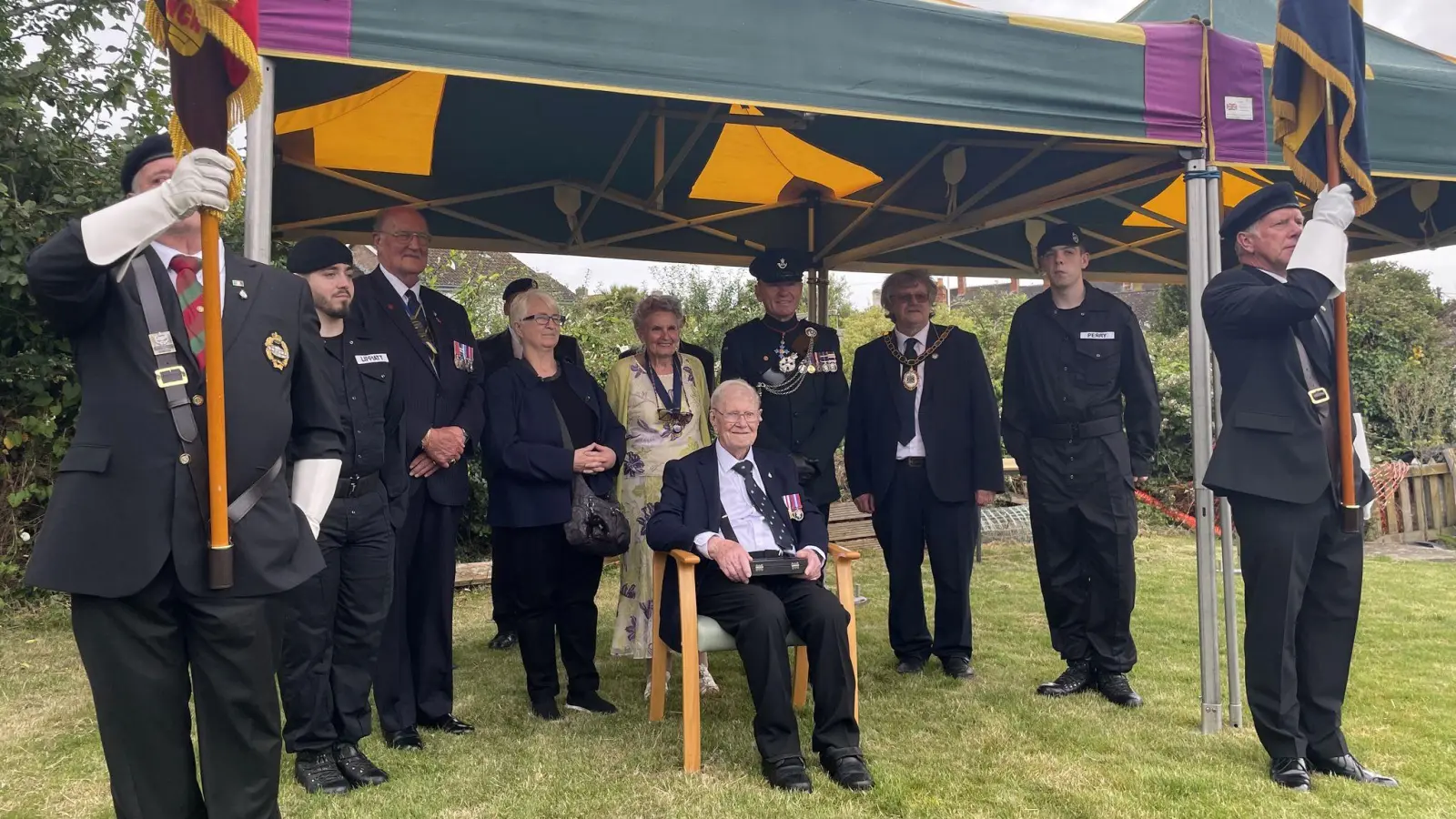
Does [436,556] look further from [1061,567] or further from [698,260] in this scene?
[698,260]

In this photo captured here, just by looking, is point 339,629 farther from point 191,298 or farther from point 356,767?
point 191,298

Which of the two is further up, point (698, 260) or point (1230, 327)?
point (698, 260)

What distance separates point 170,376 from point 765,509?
7.02 feet

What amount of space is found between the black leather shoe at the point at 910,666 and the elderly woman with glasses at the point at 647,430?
89 cm

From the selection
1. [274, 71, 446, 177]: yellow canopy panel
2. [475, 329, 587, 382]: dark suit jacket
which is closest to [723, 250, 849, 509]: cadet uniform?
[475, 329, 587, 382]: dark suit jacket

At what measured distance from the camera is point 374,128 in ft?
14.4

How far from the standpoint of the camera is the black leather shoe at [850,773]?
2945 mm

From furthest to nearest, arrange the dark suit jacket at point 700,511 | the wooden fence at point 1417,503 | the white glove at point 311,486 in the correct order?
the wooden fence at point 1417,503 < the dark suit jacket at point 700,511 < the white glove at point 311,486

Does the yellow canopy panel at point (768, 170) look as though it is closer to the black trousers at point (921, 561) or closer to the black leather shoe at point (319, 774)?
the black trousers at point (921, 561)

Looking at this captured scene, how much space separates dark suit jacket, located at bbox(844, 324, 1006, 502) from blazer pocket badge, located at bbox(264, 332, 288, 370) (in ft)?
9.34

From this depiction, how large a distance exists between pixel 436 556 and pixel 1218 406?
9.18ft

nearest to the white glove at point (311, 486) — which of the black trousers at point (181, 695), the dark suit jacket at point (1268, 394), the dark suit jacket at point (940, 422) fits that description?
the black trousers at point (181, 695)

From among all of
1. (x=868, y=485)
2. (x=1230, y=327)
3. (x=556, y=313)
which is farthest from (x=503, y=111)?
(x=1230, y=327)

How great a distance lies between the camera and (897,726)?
141 inches
